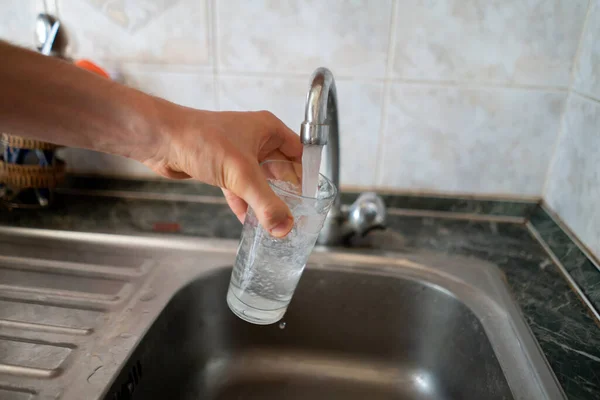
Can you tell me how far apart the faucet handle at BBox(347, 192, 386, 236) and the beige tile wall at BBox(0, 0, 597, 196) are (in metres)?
0.14

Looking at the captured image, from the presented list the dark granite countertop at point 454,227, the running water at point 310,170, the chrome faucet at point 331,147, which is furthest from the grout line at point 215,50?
the running water at point 310,170

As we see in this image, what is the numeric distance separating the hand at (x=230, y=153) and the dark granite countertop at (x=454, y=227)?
0.26 meters

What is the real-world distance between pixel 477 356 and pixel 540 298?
121 millimetres

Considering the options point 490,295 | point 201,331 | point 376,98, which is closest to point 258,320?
point 201,331

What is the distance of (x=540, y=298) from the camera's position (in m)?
Result: 0.62

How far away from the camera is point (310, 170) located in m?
0.47

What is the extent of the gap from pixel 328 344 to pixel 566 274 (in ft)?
1.21

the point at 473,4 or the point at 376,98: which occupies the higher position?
the point at 473,4

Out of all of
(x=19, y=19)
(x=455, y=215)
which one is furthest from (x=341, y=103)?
(x=19, y=19)

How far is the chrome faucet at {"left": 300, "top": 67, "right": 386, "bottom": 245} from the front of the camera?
47 centimetres

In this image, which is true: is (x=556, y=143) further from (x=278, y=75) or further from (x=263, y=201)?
(x=263, y=201)

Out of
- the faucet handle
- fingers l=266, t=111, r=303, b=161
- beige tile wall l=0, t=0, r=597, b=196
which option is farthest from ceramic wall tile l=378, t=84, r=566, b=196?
fingers l=266, t=111, r=303, b=161

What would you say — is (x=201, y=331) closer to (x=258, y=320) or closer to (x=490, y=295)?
(x=258, y=320)

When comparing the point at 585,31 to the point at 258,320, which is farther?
the point at 585,31
